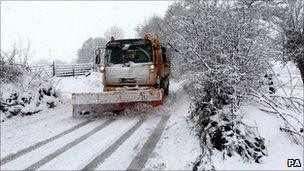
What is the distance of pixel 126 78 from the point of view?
50.7 ft

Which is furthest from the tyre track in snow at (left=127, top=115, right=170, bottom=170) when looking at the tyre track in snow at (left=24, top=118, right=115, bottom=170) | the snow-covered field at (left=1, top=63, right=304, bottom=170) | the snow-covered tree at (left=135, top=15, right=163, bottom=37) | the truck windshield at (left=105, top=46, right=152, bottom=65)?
the snow-covered tree at (left=135, top=15, right=163, bottom=37)

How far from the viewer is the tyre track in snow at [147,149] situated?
782 cm

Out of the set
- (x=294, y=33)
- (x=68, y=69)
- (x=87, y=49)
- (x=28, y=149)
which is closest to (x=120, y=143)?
(x=28, y=149)

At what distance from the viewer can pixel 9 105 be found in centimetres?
1374

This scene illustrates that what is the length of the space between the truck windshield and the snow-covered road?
245 centimetres

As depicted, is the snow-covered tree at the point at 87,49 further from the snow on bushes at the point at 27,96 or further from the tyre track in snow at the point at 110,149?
the tyre track in snow at the point at 110,149

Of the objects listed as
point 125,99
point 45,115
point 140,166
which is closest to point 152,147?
point 140,166

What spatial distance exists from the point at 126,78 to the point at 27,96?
3.56 metres

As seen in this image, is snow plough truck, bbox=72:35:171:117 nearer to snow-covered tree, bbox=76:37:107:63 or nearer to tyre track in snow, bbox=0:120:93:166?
tyre track in snow, bbox=0:120:93:166

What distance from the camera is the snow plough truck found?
13891 mm

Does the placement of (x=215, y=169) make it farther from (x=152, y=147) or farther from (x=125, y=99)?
(x=125, y=99)

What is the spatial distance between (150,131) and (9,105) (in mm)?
5388

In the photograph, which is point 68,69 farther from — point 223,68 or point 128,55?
point 223,68

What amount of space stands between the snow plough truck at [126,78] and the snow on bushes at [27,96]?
178cm
